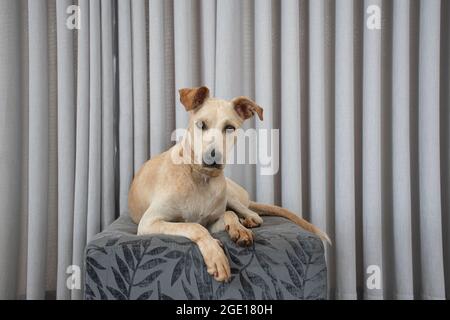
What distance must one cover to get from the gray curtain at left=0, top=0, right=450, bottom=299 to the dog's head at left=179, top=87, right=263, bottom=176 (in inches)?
22.3

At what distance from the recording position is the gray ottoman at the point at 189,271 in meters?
1.32

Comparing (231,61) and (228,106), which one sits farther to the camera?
(231,61)

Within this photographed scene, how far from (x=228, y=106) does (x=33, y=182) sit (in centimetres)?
123

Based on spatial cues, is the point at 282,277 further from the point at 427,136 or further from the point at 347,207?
the point at 427,136

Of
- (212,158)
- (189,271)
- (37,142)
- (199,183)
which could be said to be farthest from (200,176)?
A: (37,142)

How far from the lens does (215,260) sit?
4.19 feet

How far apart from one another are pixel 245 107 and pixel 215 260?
0.67 m

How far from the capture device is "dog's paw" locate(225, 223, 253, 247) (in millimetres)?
1369

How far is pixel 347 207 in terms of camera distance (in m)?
2.15

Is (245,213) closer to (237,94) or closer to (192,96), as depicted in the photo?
(192,96)

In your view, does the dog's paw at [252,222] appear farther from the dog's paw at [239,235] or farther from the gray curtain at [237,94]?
the gray curtain at [237,94]

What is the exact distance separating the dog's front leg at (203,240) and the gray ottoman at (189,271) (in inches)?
1.2
